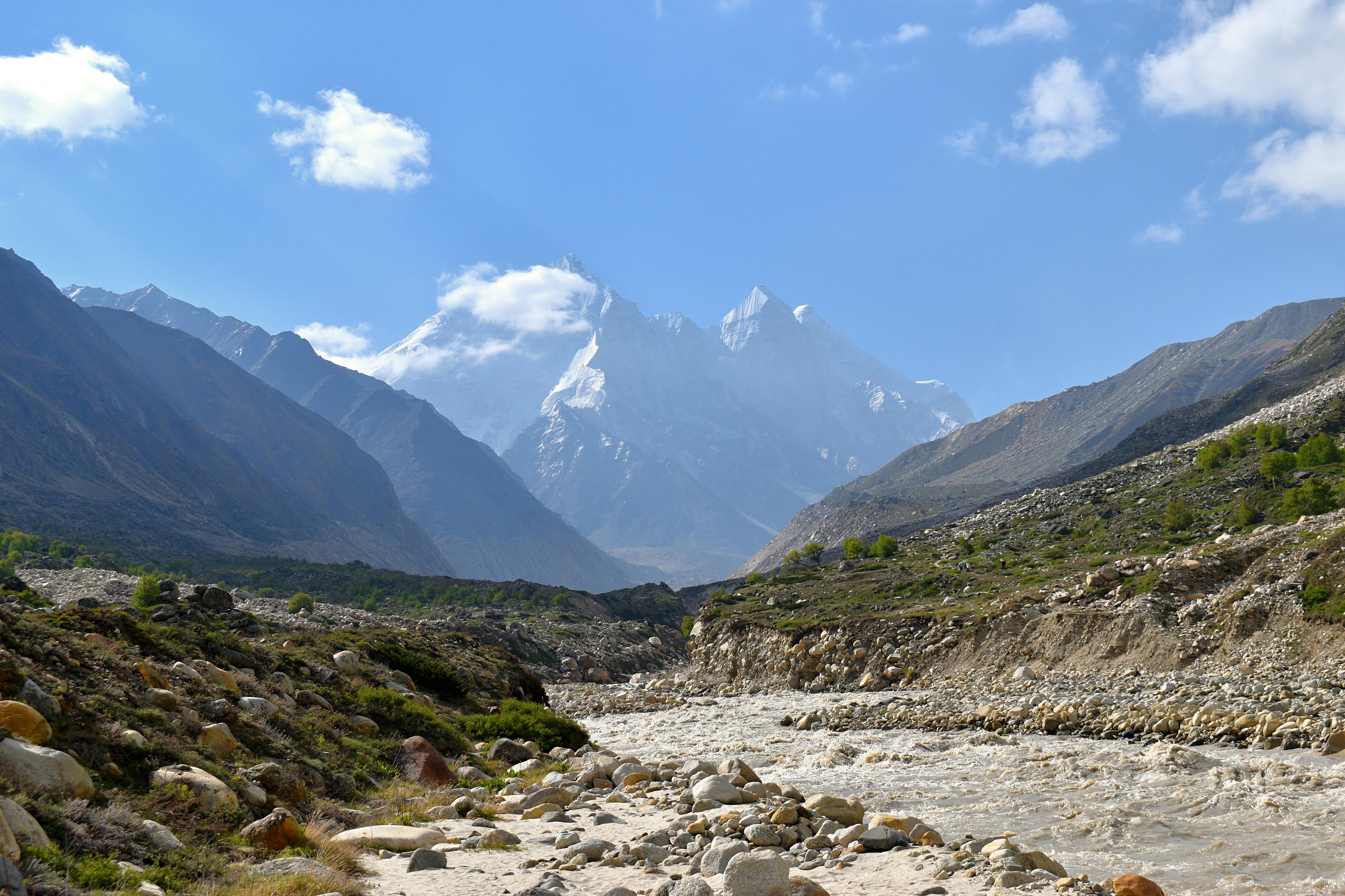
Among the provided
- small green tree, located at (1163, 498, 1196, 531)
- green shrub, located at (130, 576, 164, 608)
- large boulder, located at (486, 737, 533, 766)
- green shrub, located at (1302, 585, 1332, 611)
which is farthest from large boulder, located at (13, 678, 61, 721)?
small green tree, located at (1163, 498, 1196, 531)

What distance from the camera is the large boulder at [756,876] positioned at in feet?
30.4

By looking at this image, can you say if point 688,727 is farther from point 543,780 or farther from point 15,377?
point 15,377

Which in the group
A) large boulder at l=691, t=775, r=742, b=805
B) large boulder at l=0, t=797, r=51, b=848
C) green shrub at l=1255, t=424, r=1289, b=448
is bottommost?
large boulder at l=691, t=775, r=742, b=805

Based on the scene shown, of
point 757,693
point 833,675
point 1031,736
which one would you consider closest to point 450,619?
point 757,693

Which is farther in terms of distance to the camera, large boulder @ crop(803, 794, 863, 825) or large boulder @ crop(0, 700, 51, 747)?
large boulder @ crop(803, 794, 863, 825)

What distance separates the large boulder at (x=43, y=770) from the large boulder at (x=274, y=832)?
6.20 ft

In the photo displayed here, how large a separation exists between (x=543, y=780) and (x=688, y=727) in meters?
16.7

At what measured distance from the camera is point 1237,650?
2669 centimetres

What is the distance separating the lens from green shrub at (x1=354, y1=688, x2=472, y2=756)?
69.9ft

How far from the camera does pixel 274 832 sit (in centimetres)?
1020

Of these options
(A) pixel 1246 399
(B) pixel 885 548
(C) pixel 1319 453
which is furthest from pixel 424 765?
(A) pixel 1246 399

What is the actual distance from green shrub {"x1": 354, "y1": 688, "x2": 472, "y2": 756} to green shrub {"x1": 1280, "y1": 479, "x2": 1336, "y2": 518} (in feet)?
142

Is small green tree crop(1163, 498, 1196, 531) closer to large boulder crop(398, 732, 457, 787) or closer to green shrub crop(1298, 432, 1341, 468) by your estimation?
green shrub crop(1298, 432, 1341, 468)

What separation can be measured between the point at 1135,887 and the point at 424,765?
1427 centimetres
